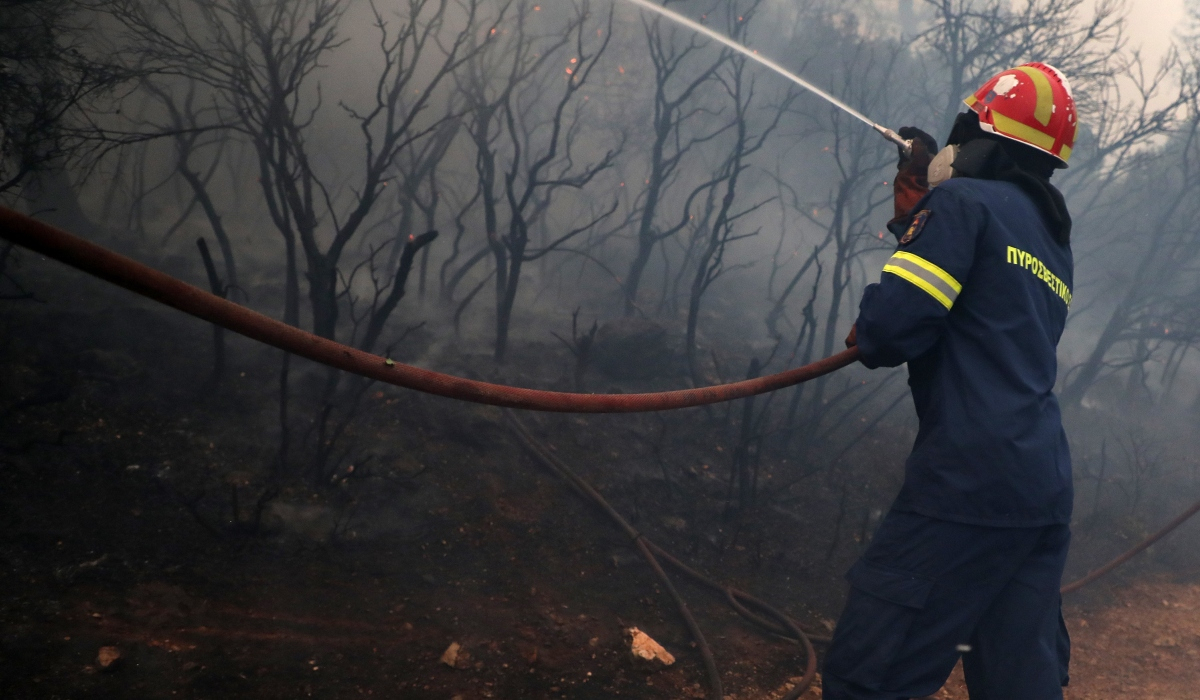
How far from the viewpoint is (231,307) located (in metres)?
1.40

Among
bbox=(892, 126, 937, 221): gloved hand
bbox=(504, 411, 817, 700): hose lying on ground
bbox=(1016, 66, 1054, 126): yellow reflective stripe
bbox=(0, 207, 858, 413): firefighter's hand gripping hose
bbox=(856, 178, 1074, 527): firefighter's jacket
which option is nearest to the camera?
bbox=(0, 207, 858, 413): firefighter's hand gripping hose

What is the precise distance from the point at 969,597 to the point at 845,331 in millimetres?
19129

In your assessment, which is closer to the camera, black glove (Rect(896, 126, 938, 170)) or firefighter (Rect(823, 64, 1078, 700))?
firefighter (Rect(823, 64, 1078, 700))

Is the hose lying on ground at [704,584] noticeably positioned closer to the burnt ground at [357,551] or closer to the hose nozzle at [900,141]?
the burnt ground at [357,551]

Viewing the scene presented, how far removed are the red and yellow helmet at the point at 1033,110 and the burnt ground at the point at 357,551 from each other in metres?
2.90

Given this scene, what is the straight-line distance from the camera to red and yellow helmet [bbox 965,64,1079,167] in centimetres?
227

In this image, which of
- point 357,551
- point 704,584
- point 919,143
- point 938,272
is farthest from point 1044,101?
point 357,551

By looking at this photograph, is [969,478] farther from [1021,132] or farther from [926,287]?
[1021,132]

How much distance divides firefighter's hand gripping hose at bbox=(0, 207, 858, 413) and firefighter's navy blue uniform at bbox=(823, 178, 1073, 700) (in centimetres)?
35

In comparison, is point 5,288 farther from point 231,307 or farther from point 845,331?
point 845,331

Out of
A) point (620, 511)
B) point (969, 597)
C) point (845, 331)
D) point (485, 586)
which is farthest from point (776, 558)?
point (845, 331)

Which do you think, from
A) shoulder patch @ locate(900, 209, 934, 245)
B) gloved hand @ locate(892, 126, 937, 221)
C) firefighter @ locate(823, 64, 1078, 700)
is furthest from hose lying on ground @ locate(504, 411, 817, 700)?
gloved hand @ locate(892, 126, 937, 221)

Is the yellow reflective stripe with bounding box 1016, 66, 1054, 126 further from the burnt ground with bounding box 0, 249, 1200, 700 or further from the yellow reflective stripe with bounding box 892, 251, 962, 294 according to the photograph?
the burnt ground with bounding box 0, 249, 1200, 700

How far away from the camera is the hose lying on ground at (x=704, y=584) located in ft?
Result: 10.8
